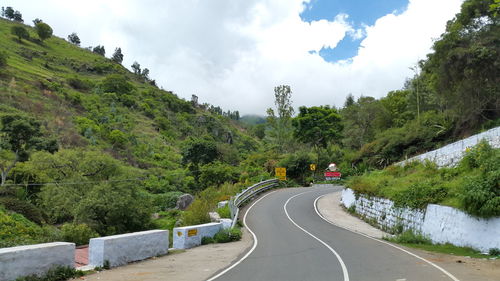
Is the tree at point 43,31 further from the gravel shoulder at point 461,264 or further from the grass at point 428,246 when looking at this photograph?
the grass at point 428,246

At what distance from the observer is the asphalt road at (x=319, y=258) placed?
962cm

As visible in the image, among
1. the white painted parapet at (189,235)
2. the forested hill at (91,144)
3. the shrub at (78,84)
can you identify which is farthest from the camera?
the shrub at (78,84)

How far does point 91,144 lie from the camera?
5544 centimetres

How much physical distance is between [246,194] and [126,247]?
71.8ft

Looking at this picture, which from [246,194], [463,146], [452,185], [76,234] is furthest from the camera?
[246,194]

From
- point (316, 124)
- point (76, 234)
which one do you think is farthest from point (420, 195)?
point (316, 124)

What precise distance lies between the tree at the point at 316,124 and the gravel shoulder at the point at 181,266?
48.5m

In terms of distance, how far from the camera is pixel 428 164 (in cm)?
2228

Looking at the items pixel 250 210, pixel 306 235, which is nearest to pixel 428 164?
pixel 306 235

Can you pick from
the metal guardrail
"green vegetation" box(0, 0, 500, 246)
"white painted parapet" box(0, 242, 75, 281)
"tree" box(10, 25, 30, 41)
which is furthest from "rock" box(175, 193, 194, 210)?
"tree" box(10, 25, 30, 41)

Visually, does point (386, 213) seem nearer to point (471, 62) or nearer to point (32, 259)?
point (471, 62)

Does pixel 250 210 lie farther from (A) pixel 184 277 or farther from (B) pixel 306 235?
(A) pixel 184 277

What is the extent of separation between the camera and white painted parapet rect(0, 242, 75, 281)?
7930 millimetres

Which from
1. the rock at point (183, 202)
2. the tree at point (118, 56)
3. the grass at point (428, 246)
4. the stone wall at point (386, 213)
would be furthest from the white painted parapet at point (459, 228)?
the tree at point (118, 56)
